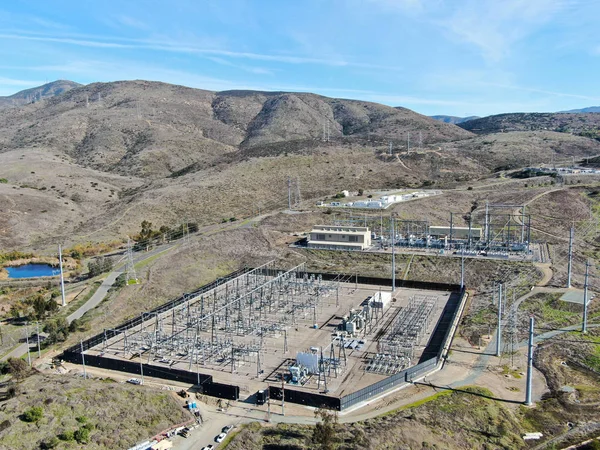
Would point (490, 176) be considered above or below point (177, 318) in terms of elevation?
above

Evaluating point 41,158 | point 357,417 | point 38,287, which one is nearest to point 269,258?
point 38,287

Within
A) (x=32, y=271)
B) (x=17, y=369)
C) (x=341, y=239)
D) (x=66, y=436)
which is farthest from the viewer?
(x=341, y=239)

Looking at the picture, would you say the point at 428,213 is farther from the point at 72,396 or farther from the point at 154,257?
the point at 72,396

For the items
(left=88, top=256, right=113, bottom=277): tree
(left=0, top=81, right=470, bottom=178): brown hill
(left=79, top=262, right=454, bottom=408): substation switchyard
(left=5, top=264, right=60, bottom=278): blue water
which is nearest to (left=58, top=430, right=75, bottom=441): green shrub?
(left=79, top=262, right=454, bottom=408): substation switchyard

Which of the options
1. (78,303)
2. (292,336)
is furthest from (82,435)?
(78,303)

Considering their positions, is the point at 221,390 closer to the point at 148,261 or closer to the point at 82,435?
the point at 82,435

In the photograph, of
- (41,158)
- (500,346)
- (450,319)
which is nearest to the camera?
(500,346)

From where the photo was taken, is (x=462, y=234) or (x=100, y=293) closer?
(x=100, y=293)
